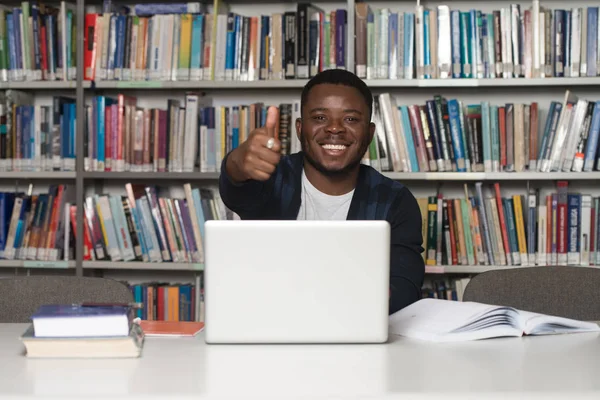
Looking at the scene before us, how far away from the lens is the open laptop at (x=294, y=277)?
126 centimetres

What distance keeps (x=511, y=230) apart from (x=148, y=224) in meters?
1.38

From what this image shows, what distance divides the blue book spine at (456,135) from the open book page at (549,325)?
1566 mm

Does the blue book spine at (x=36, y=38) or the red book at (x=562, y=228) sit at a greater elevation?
the blue book spine at (x=36, y=38)

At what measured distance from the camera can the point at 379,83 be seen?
304cm

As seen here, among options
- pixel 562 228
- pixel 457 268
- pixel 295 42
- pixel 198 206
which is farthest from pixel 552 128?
pixel 198 206

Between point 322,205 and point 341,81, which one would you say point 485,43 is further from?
point 322,205

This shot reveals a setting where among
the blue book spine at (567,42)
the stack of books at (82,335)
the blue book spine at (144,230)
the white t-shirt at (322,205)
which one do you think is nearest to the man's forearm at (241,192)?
the white t-shirt at (322,205)

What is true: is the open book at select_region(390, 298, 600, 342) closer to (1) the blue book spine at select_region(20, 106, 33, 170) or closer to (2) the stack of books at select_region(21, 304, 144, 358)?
(2) the stack of books at select_region(21, 304, 144, 358)

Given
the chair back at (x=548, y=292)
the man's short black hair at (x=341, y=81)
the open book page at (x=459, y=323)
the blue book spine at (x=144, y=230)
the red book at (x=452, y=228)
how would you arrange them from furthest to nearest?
the blue book spine at (x=144, y=230), the red book at (x=452, y=228), the man's short black hair at (x=341, y=81), the chair back at (x=548, y=292), the open book page at (x=459, y=323)

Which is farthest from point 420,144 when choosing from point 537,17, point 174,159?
point 174,159

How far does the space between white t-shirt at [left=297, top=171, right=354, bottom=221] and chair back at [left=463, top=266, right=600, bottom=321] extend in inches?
17.5

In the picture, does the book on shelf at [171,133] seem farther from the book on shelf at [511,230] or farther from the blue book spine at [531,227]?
the blue book spine at [531,227]

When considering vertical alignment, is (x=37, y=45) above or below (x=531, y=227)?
above

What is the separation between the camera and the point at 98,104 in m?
3.20
